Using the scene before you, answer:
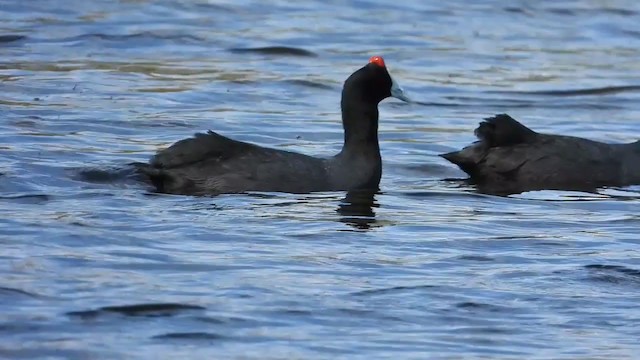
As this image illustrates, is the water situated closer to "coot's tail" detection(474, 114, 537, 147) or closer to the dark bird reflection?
the dark bird reflection

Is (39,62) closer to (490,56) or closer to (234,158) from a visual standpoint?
(490,56)

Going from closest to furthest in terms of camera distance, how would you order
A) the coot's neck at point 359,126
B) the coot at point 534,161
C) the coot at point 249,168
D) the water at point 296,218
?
the water at point 296,218 < the coot at point 249,168 < the coot's neck at point 359,126 < the coot at point 534,161

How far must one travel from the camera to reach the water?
696cm

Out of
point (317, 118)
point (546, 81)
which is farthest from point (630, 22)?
point (317, 118)

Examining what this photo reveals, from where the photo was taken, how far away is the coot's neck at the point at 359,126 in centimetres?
1117

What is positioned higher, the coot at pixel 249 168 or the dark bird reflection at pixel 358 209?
the coot at pixel 249 168

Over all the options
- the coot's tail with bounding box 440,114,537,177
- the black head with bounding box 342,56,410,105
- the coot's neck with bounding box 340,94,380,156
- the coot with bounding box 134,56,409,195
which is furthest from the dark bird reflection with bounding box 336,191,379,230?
the coot's tail with bounding box 440,114,537,177

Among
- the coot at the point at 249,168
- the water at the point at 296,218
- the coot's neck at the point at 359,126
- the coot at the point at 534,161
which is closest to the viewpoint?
the water at the point at 296,218

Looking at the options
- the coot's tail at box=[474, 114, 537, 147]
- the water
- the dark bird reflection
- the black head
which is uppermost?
the black head

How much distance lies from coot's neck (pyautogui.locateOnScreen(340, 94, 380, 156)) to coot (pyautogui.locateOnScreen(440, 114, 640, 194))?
87 centimetres

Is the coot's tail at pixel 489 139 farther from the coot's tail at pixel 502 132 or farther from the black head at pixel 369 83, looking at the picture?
the black head at pixel 369 83

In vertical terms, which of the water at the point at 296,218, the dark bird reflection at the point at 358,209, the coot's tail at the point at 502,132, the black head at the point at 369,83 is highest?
the black head at the point at 369,83

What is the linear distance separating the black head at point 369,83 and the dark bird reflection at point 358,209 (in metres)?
0.78

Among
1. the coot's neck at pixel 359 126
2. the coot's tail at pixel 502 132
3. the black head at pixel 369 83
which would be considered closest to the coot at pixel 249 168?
the coot's neck at pixel 359 126
